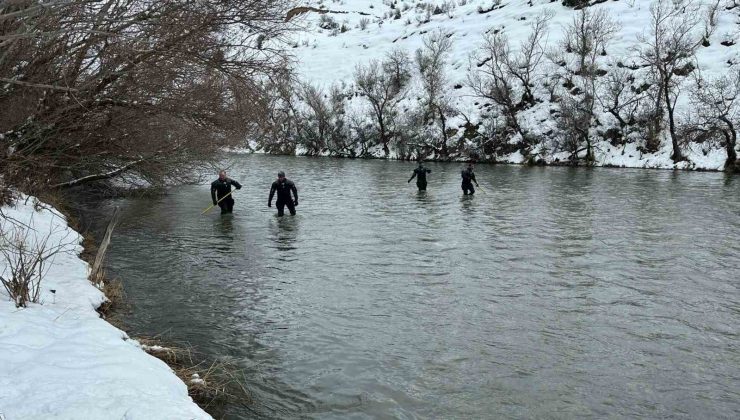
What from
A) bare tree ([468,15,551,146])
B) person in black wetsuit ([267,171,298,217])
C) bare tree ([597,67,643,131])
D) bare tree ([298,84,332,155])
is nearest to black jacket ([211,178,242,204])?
person in black wetsuit ([267,171,298,217])

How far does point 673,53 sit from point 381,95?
29.2m

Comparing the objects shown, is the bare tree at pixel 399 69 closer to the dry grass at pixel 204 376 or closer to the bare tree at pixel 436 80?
the bare tree at pixel 436 80

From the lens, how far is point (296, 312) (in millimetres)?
9117

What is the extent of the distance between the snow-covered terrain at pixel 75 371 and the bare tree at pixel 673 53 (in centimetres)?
4121

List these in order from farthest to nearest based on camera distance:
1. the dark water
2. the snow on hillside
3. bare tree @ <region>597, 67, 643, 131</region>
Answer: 1. bare tree @ <region>597, 67, 643, 131</region>
2. the snow on hillside
3. the dark water

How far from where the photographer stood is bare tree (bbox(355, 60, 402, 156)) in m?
59.3

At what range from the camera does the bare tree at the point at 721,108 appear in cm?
3556

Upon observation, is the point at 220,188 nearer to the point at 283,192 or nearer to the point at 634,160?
the point at 283,192

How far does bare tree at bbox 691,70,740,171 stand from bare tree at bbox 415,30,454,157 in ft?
69.6

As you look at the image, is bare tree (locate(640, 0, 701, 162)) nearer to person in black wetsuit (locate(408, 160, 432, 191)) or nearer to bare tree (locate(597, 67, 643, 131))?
bare tree (locate(597, 67, 643, 131))

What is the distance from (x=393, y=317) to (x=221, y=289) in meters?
3.56

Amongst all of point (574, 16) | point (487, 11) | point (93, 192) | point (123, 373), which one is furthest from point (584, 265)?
point (487, 11)

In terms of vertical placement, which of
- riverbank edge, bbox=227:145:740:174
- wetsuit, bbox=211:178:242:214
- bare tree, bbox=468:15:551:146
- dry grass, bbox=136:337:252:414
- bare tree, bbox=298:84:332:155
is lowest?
dry grass, bbox=136:337:252:414

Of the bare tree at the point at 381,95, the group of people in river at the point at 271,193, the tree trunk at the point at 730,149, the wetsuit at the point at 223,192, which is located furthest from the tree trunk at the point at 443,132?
the wetsuit at the point at 223,192
